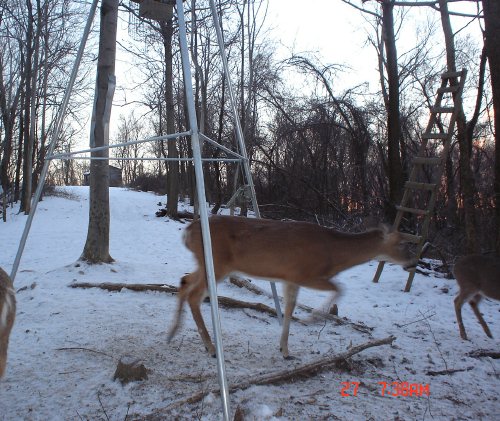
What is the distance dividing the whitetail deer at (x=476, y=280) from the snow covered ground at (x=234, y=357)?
316 mm

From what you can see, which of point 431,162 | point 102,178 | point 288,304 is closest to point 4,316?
point 288,304

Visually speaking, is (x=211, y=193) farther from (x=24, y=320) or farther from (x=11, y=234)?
(x=24, y=320)

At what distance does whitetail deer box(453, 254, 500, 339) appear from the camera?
5.24 m

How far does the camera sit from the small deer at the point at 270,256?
13.3 ft

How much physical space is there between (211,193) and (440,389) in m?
23.6

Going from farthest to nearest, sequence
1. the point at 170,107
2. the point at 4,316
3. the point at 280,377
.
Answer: the point at 170,107 → the point at 280,377 → the point at 4,316

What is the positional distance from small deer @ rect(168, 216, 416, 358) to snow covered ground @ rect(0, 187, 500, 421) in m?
0.36

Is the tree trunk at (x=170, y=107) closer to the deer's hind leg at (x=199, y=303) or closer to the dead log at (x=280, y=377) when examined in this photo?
the deer's hind leg at (x=199, y=303)

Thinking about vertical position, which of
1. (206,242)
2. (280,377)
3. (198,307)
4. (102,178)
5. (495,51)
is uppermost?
(495,51)

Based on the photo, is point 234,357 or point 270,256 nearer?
point 234,357

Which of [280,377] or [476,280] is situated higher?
[476,280]

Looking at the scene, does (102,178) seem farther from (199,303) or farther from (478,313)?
(478,313)
